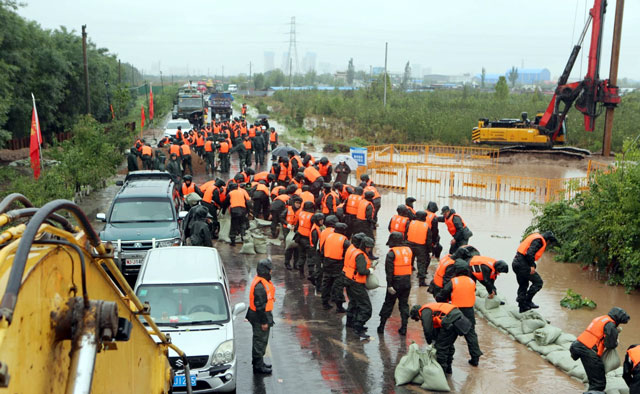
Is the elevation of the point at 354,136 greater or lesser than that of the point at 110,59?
lesser

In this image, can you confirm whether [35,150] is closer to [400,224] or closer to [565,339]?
[400,224]

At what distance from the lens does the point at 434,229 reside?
14.8m

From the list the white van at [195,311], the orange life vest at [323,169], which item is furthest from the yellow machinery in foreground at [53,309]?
the orange life vest at [323,169]

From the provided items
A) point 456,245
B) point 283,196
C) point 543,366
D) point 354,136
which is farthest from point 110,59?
point 543,366

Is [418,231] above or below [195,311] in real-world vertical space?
above

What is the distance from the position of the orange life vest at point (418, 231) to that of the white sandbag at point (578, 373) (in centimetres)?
451

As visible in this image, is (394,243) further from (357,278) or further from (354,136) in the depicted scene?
(354,136)

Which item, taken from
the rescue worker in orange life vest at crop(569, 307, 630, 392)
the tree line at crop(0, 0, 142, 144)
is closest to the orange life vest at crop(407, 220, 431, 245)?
the rescue worker in orange life vest at crop(569, 307, 630, 392)

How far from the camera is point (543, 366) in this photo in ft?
32.8

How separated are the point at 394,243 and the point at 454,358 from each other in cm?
208

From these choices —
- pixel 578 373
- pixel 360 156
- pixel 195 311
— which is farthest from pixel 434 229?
pixel 360 156

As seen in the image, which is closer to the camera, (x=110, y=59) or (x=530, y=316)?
(x=530, y=316)

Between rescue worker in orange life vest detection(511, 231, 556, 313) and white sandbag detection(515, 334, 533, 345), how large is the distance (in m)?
1.37

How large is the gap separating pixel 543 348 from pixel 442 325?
224 centimetres
